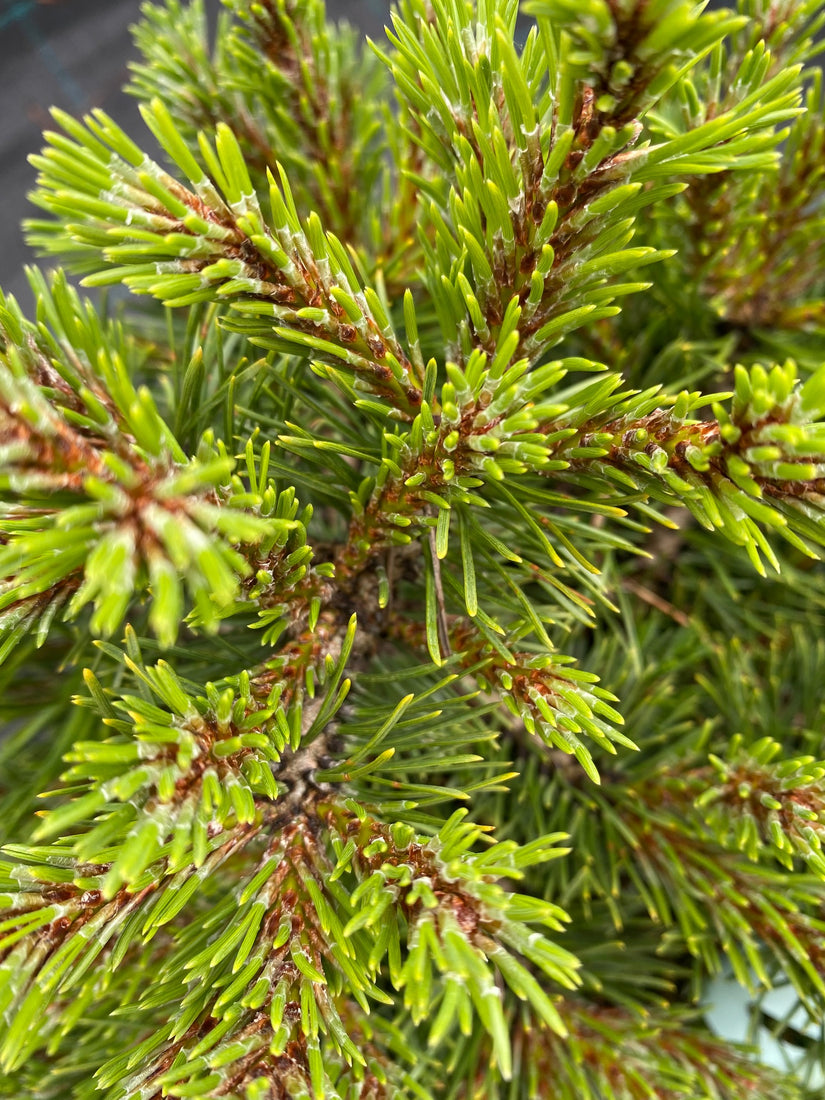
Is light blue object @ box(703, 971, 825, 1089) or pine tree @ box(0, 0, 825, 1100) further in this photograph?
light blue object @ box(703, 971, 825, 1089)

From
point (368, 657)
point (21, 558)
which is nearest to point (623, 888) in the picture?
point (368, 657)

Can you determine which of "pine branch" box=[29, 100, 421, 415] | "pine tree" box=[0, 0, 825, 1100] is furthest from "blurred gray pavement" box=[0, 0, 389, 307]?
"pine branch" box=[29, 100, 421, 415]

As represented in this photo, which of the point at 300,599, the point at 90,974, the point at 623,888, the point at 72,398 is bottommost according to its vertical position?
the point at 623,888

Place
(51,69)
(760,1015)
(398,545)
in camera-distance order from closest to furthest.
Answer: (398,545) < (760,1015) < (51,69)

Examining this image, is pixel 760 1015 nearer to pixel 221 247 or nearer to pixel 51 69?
pixel 221 247

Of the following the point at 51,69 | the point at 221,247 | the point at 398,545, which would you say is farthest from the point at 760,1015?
the point at 51,69

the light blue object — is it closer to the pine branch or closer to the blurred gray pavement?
the pine branch

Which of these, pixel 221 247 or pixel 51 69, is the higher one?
pixel 51 69

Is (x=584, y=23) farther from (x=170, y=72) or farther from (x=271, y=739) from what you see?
(x=170, y=72)
